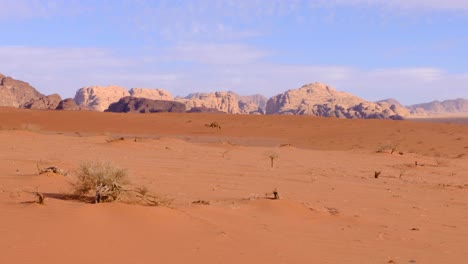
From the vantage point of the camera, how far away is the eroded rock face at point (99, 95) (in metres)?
129

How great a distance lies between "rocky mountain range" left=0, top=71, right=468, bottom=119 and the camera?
73.8 metres

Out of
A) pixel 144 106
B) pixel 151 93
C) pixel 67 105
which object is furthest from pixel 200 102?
pixel 67 105

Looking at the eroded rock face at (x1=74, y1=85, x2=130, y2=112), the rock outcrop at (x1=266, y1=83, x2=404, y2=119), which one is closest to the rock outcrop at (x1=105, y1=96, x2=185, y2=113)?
the rock outcrop at (x1=266, y1=83, x2=404, y2=119)

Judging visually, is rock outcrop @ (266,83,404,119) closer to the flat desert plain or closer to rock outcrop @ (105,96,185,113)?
rock outcrop @ (105,96,185,113)

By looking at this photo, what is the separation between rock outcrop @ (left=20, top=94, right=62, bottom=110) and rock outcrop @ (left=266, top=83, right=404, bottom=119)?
5022 centimetres

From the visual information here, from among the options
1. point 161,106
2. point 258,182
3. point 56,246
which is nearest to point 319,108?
point 161,106

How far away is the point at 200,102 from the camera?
113125 mm

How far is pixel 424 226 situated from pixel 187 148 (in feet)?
46.6

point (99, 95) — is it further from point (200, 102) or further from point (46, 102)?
point (46, 102)

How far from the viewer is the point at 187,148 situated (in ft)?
71.4

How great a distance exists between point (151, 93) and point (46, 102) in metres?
80.9

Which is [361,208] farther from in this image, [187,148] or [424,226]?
[187,148]

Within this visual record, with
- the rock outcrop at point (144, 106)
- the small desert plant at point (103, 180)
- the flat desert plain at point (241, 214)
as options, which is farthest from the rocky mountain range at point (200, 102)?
the small desert plant at point (103, 180)

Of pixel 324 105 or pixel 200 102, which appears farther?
pixel 324 105
